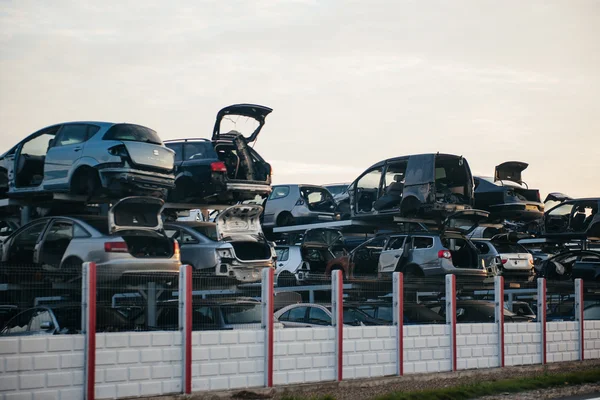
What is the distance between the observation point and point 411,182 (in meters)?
22.1

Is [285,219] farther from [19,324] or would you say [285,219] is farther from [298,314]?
[19,324]

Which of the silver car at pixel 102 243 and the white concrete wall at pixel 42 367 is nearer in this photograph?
the white concrete wall at pixel 42 367

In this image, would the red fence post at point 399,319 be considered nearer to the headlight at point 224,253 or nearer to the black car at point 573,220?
the headlight at point 224,253

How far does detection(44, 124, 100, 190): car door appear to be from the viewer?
16.9 metres

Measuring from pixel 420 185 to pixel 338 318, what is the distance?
8865 mm

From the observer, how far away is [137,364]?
11.0 meters

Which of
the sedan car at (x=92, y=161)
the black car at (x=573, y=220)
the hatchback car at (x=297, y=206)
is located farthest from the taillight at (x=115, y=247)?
the black car at (x=573, y=220)

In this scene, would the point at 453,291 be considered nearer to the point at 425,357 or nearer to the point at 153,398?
the point at 425,357

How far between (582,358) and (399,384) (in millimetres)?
6504

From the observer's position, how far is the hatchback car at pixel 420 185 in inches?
858

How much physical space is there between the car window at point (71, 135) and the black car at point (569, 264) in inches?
497

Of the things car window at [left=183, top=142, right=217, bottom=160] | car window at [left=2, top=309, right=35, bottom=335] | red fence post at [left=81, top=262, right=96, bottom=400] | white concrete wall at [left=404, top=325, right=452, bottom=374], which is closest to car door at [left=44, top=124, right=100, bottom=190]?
car window at [left=183, top=142, right=217, bottom=160]

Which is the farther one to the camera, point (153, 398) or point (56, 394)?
point (153, 398)

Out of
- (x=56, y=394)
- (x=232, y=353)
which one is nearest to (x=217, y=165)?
(x=232, y=353)
